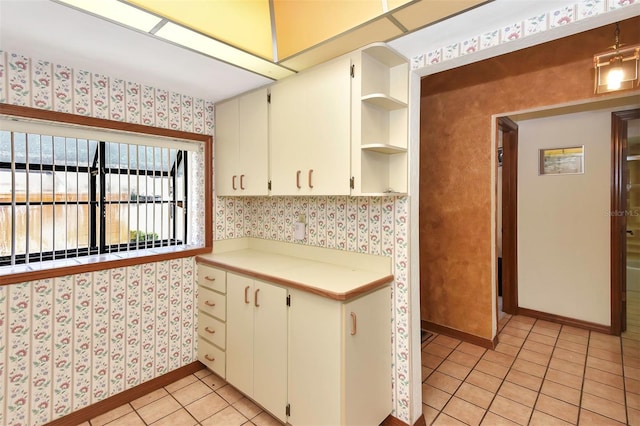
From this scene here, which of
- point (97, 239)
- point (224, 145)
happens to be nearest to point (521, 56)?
point (224, 145)

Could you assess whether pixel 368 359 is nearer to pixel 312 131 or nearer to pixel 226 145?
pixel 312 131

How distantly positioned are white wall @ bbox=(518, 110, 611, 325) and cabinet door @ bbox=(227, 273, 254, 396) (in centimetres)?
331

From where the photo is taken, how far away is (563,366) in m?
2.59

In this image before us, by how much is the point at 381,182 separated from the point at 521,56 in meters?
1.76

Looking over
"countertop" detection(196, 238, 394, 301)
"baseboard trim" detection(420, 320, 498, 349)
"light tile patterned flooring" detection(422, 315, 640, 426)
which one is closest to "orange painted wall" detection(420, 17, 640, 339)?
"baseboard trim" detection(420, 320, 498, 349)

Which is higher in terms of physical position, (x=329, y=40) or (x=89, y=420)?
(x=329, y=40)

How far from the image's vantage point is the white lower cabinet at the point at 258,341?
6.19ft

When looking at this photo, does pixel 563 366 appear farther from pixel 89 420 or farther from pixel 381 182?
pixel 89 420

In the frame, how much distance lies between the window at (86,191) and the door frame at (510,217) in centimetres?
348

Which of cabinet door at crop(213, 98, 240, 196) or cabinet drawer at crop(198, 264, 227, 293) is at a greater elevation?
cabinet door at crop(213, 98, 240, 196)

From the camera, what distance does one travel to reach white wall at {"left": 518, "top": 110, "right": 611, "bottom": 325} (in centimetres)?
317

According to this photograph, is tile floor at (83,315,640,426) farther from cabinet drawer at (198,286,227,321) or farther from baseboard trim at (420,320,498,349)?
cabinet drawer at (198,286,227,321)

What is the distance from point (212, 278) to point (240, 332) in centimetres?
51

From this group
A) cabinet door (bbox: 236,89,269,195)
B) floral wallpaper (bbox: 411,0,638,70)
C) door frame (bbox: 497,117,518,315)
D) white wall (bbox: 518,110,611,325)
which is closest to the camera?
floral wallpaper (bbox: 411,0,638,70)
